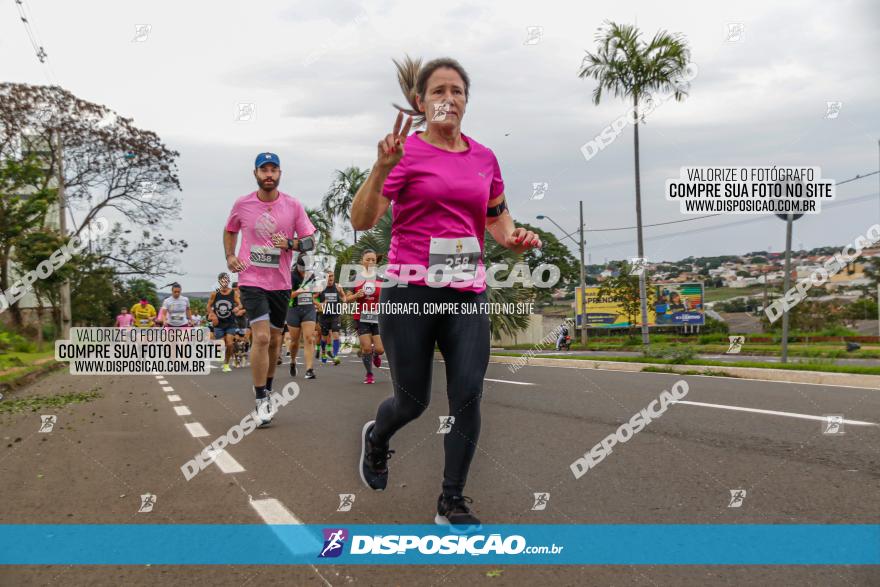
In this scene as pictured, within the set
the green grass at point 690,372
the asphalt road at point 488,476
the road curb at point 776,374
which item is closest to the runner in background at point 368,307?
the road curb at point 776,374

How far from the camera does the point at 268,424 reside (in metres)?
7.14

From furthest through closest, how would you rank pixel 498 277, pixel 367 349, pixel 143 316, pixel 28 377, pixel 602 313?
1. pixel 602 313
2. pixel 498 277
3. pixel 143 316
4. pixel 28 377
5. pixel 367 349

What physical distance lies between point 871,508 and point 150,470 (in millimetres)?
4177

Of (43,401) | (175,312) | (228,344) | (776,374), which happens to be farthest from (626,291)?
(43,401)

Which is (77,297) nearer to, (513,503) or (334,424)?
(334,424)

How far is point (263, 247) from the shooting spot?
22.8 ft

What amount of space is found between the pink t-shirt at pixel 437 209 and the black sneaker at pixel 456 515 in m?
0.94

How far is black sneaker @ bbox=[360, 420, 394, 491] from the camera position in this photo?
398cm

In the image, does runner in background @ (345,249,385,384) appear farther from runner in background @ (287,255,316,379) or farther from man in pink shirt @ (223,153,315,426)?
man in pink shirt @ (223,153,315,426)

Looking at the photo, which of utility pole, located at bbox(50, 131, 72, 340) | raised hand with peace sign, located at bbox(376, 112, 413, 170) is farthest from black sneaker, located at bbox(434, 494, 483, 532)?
utility pole, located at bbox(50, 131, 72, 340)

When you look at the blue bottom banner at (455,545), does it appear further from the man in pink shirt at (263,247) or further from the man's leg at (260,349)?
the man in pink shirt at (263,247)

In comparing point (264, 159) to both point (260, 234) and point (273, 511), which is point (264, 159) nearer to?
point (260, 234)

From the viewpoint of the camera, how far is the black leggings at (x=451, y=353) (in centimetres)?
351

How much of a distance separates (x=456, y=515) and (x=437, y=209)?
1.34 meters
